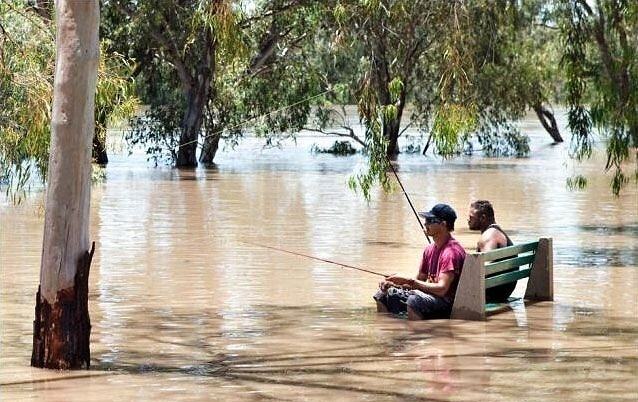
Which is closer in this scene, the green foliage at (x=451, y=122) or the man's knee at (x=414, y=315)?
the man's knee at (x=414, y=315)

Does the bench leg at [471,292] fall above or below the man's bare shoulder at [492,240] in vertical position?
below

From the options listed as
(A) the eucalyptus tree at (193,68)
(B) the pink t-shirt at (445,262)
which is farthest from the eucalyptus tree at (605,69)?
(A) the eucalyptus tree at (193,68)

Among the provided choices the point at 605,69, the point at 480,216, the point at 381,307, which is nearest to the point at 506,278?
the point at 480,216

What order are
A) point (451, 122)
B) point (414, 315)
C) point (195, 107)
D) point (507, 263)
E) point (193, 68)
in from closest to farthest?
point (414, 315) < point (507, 263) < point (451, 122) < point (195, 107) < point (193, 68)

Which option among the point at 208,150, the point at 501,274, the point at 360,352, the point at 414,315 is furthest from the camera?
the point at 208,150

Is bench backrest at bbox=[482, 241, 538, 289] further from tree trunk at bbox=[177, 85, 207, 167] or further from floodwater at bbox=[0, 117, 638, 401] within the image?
tree trunk at bbox=[177, 85, 207, 167]

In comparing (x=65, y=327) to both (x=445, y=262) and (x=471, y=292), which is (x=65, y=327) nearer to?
(x=445, y=262)

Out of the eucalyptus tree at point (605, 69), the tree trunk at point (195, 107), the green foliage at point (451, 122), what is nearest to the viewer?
the green foliage at point (451, 122)

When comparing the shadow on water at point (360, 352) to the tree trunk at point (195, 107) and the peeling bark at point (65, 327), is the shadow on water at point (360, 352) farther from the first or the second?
the tree trunk at point (195, 107)

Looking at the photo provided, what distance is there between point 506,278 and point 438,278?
1053mm

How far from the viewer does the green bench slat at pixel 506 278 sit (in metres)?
12.6

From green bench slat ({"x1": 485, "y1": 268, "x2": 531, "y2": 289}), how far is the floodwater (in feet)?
0.89

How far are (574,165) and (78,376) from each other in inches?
1285

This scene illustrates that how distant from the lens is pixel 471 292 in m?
12.2
